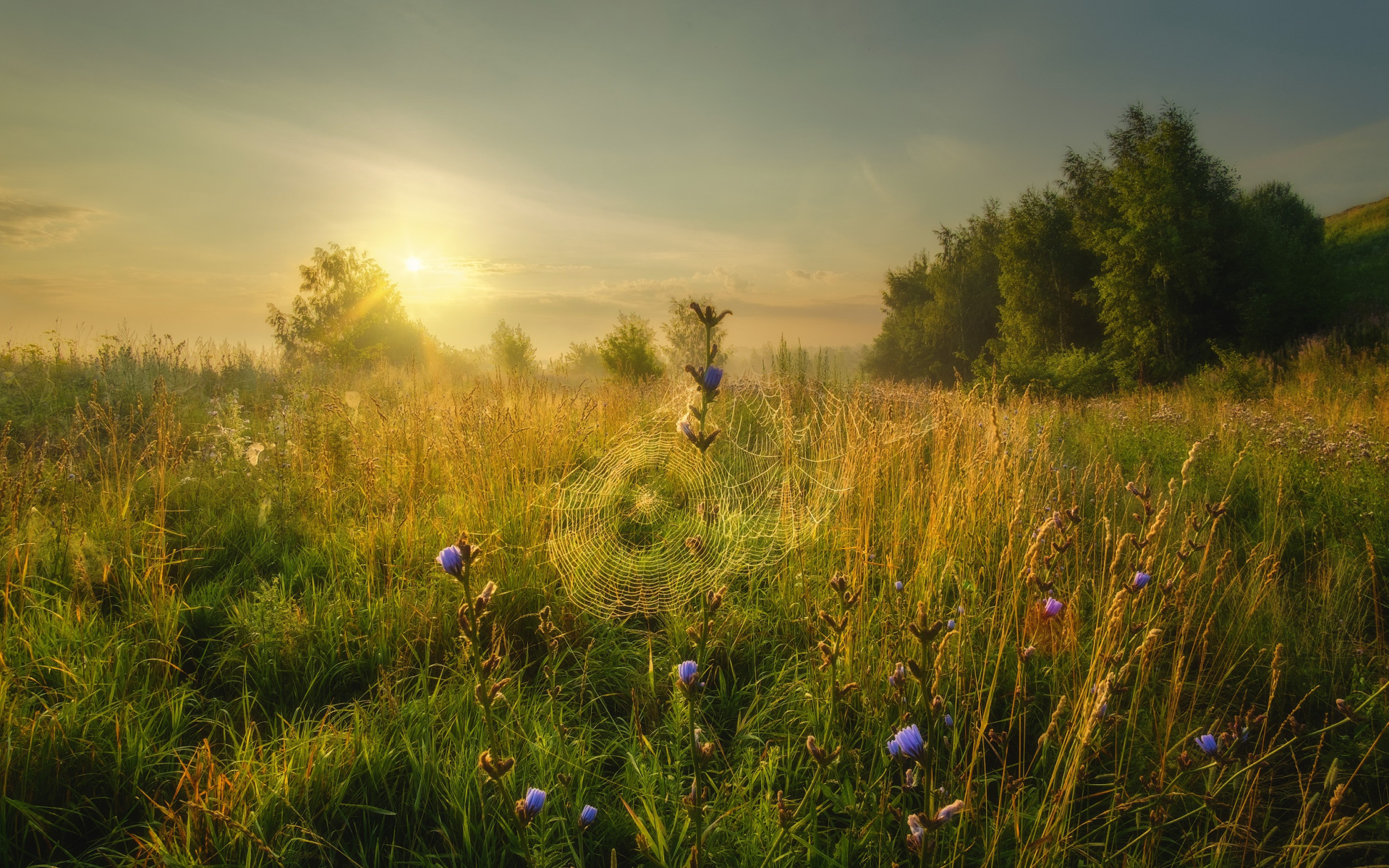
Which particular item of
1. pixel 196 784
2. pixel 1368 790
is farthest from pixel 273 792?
pixel 1368 790

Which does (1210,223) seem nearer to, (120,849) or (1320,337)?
(1320,337)

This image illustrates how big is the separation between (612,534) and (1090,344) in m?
26.7

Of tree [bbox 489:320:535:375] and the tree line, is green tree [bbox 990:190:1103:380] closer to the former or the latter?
the tree line

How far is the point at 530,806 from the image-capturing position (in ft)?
3.31

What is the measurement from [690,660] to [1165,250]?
21.7 metres

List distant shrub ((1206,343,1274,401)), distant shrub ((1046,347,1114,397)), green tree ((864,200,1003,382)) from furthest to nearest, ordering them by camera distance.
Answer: green tree ((864,200,1003,382)), distant shrub ((1046,347,1114,397)), distant shrub ((1206,343,1274,401))

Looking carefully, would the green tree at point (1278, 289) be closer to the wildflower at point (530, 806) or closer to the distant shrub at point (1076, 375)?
the distant shrub at point (1076, 375)

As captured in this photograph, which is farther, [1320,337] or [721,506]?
[1320,337]

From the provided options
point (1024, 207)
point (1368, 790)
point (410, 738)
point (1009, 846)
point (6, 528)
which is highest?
point (1024, 207)

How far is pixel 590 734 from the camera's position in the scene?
5.98 ft

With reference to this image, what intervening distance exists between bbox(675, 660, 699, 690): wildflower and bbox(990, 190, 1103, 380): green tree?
81.8 ft

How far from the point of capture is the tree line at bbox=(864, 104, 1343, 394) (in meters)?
16.7

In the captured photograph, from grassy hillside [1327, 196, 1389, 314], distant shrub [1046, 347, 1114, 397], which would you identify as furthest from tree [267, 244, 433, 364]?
grassy hillside [1327, 196, 1389, 314]

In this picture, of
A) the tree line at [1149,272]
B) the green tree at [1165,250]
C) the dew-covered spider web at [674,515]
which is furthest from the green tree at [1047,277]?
the dew-covered spider web at [674,515]
